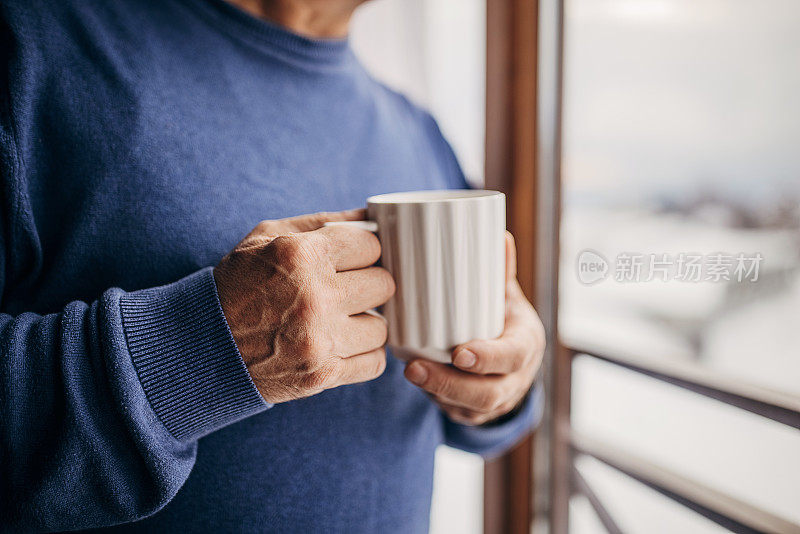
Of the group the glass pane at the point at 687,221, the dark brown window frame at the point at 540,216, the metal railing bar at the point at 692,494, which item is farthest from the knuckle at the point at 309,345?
the dark brown window frame at the point at 540,216

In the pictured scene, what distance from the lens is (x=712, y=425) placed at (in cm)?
95

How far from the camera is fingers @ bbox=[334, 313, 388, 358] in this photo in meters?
0.42

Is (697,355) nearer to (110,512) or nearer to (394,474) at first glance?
(394,474)

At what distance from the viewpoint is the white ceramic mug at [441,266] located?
0.42 metres

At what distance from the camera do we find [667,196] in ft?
3.23

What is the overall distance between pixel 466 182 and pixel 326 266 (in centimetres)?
52

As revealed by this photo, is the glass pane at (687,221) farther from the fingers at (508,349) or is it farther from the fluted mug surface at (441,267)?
the fluted mug surface at (441,267)

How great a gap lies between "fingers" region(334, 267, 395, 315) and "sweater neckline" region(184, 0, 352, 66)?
358mm

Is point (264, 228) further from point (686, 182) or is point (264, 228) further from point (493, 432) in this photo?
point (686, 182)

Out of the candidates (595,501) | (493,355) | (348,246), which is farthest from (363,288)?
(595,501)

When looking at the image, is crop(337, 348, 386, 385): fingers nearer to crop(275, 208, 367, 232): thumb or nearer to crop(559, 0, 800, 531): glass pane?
crop(275, 208, 367, 232): thumb

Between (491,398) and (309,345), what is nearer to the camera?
(309,345)

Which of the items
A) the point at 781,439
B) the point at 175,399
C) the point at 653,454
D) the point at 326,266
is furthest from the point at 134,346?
the point at 653,454

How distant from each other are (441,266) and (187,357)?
0.22 metres
